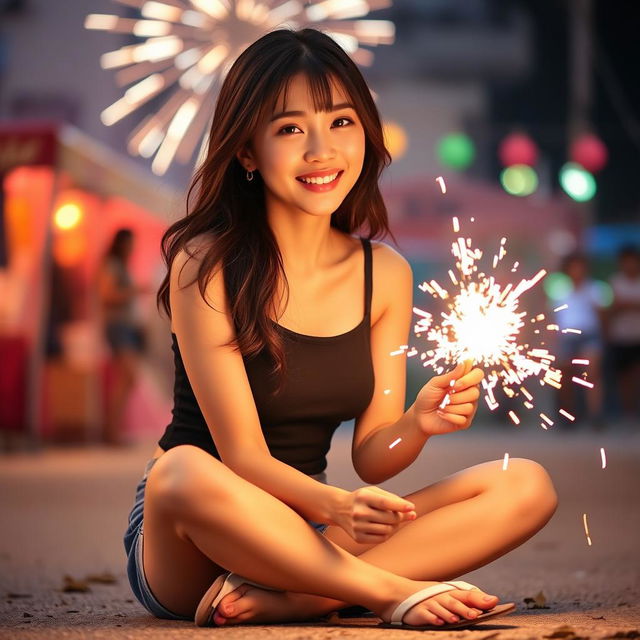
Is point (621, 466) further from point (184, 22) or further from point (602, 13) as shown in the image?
point (602, 13)

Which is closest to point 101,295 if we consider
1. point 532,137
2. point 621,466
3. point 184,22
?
point 184,22

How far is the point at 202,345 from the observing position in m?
3.11

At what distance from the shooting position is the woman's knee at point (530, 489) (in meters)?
3.07

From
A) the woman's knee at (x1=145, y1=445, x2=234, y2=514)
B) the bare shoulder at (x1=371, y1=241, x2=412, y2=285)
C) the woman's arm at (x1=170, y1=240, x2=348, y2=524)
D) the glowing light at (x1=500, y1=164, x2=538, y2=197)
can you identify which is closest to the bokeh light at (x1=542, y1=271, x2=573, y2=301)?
the glowing light at (x1=500, y1=164, x2=538, y2=197)

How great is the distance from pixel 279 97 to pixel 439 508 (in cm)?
100

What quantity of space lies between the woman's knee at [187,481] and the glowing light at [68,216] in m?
8.06

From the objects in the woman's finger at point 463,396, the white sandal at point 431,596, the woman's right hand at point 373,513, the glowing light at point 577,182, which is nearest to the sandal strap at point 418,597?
the white sandal at point 431,596

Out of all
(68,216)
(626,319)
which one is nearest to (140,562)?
(68,216)

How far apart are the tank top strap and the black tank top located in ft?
0.36

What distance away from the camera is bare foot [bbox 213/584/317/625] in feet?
9.64

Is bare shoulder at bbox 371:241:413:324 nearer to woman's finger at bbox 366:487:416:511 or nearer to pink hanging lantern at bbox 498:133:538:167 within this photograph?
woman's finger at bbox 366:487:416:511

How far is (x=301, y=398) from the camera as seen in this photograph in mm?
3178

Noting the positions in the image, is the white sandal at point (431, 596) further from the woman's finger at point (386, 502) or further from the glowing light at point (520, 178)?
the glowing light at point (520, 178)

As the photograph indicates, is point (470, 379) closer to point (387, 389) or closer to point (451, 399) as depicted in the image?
point (451, 399)
